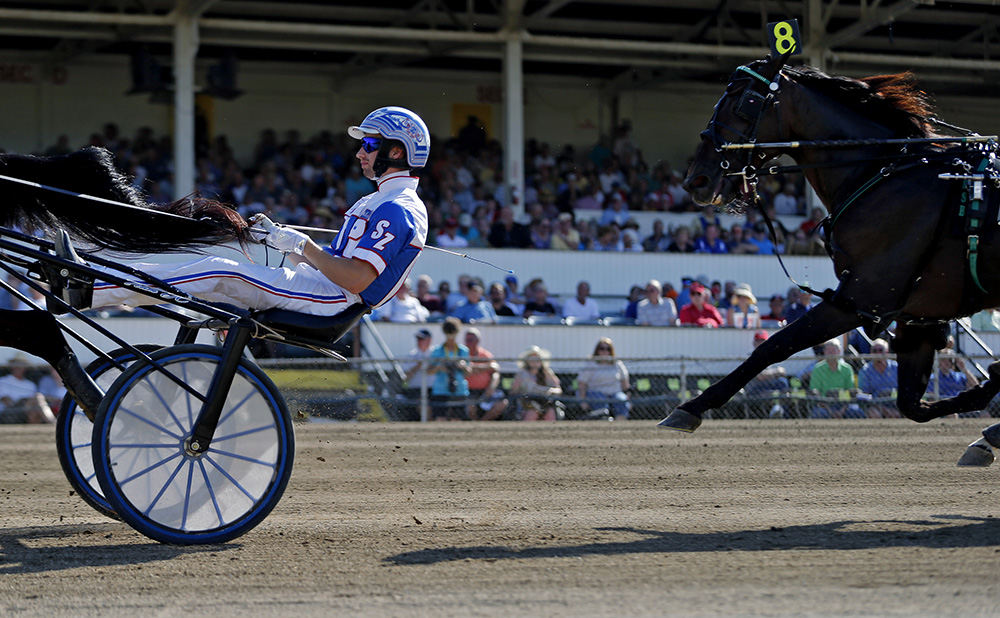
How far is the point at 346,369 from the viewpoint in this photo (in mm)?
13070

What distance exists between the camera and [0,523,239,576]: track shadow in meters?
4.94

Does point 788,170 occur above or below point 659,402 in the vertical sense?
above

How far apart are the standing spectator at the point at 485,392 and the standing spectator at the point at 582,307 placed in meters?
2.94

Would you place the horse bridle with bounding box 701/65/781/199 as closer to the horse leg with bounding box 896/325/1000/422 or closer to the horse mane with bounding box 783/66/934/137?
the horse mane with bounding box 783/66/934/137

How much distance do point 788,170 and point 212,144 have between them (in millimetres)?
16329

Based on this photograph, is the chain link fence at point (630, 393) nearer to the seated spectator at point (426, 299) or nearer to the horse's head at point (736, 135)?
the seated spectator at point (426, 299)

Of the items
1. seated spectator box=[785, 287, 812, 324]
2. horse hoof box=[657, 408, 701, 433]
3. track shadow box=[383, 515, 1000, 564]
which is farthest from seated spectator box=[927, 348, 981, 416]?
track shadow box=[383, 515, 1000, 564]

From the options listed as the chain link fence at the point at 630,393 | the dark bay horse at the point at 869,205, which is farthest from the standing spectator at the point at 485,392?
the dark bay horse at the point at 869,205

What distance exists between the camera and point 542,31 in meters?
21.8

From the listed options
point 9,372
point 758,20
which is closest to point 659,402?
point 9,372

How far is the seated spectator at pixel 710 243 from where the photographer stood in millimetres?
18047

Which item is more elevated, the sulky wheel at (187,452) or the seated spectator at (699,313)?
the seated spectator at (699,313)

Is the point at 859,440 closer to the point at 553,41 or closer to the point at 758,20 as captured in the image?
the point at 553,41

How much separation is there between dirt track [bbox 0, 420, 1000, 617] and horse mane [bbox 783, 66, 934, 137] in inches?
75.0
